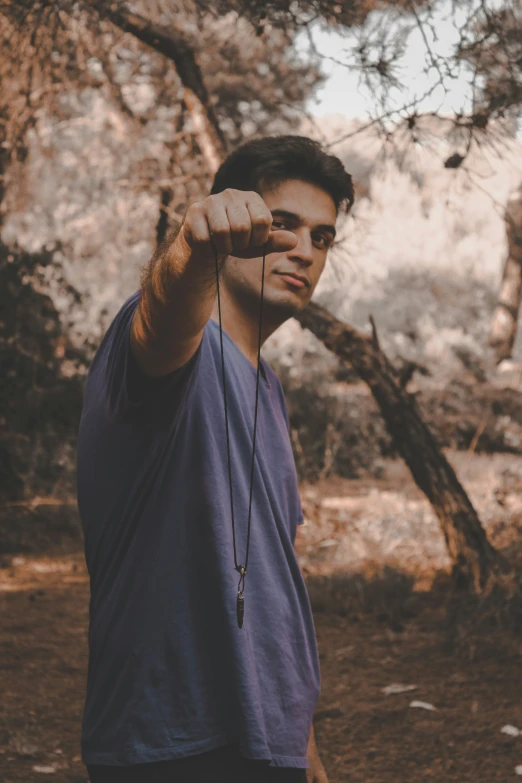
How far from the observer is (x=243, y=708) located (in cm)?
145

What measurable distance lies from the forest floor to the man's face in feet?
7.22

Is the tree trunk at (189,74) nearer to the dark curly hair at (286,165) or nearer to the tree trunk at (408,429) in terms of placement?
the tree trunk at (408,429)

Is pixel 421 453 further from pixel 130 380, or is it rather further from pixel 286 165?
pixel 130 380

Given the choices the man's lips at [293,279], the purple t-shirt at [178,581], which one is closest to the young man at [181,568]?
the purple t-shirt at [178,581]

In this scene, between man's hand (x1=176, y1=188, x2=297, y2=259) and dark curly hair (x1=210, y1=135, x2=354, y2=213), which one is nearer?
man's hand (x1=176, y1=188, x2=297, y2=259)

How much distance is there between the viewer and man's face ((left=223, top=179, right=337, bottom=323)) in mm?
1933

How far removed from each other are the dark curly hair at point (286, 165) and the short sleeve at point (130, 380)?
786mm

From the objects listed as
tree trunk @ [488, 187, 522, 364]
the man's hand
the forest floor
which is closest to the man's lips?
the man's hand

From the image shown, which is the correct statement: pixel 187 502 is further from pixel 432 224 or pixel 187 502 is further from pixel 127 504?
pixel 432 224

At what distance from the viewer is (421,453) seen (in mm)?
4977

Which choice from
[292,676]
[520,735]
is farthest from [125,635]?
[520,735]

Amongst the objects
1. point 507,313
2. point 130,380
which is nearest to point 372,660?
point 130,380

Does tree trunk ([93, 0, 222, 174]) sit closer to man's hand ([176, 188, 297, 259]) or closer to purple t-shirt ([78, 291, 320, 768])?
purple t-shirt ([78, 291, 320, 768])

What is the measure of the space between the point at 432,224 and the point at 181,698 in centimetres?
2737
